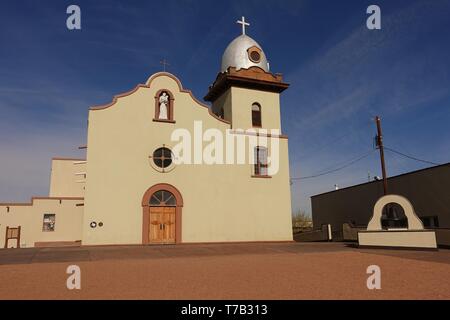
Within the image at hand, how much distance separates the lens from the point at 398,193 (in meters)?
27.4

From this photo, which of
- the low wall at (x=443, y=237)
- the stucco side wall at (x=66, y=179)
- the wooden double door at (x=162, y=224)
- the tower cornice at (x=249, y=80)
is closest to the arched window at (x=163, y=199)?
the wooden double door at (x=162, y=224)

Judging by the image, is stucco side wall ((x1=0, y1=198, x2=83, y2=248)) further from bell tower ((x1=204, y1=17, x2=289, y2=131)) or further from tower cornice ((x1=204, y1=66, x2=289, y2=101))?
tower cornice ((x1=204, y1=66, x2=289, y2=101))

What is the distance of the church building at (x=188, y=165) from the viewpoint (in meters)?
20.4

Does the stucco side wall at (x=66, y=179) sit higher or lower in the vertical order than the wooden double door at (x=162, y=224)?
higher

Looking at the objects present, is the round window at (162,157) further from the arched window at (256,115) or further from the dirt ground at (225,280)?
the dirt ground at (225,280)

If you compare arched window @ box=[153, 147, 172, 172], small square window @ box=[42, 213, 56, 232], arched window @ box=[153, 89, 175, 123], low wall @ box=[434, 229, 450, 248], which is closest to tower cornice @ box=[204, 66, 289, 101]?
arched window @ box=[153, 89, 175, 123]

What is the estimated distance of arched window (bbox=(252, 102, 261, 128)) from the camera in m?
25.4

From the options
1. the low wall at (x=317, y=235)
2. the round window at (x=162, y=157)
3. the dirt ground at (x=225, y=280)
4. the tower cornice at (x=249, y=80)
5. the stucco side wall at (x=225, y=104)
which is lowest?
the dirt ground at (x=225, y=280)

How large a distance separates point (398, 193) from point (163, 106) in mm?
18733

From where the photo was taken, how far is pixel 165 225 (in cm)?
2127

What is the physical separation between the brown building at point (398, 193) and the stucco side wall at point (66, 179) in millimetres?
24056
